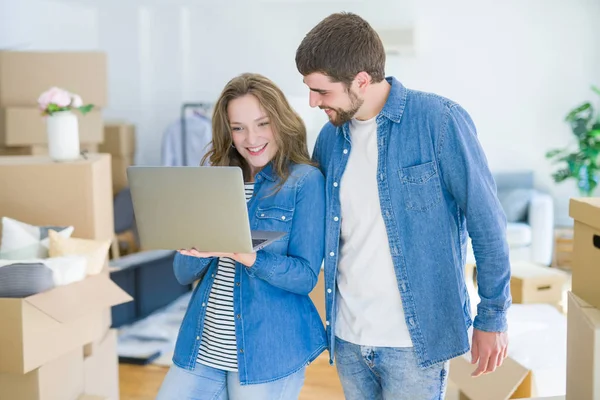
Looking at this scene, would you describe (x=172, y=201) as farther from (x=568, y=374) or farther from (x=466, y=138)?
(x=568, y=374)

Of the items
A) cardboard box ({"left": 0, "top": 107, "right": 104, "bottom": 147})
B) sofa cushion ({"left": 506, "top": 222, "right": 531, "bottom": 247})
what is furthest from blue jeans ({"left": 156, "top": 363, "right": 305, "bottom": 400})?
sofa cushion ({"left": 506, "top": 222, "right": 531, "bottom": 247})

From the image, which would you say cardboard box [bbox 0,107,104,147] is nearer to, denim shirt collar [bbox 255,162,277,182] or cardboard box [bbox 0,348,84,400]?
cardboard box [bbox 0,348,84,400]

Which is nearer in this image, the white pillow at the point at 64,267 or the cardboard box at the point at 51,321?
the cardboard box at the point at 51,321

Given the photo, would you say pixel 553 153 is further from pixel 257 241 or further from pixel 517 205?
pixel 257 241

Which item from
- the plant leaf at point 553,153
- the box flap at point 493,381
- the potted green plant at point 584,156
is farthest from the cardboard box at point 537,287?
the plant leaf at point 553,153

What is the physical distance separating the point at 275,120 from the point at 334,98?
0.19m

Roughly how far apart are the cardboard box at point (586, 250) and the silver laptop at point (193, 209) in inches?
24.6

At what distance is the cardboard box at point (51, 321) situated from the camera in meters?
2.14

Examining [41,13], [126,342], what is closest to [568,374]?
[126,342]

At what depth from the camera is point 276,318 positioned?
1.60 metres

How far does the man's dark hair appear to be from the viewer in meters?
1.51

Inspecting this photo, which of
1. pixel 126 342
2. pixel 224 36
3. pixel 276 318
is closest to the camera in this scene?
pixel 276 318

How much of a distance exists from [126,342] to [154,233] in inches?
111

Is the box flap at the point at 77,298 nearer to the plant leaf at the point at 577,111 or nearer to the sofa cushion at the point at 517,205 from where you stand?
the sofa cushion at the point at 517,205
